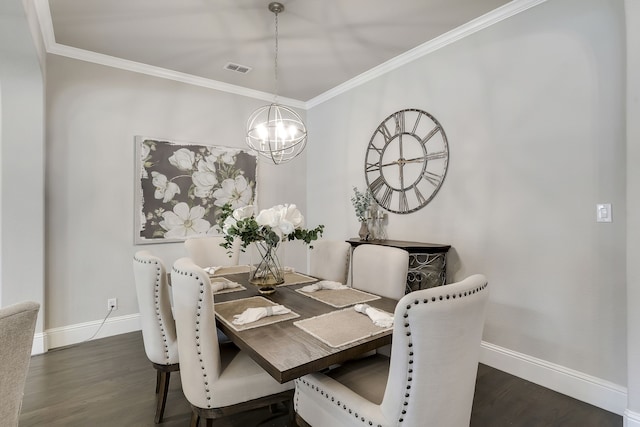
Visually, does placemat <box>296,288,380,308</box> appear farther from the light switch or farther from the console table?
the light switch

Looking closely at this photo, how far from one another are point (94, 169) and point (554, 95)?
3979mm

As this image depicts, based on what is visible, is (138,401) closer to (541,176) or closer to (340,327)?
(340,327)

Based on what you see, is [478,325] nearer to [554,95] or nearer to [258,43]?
[554,95]

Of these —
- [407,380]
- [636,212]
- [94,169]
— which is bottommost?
[407,380]

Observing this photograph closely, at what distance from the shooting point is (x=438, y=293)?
3.14ft

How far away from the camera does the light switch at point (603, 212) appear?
6.63ft

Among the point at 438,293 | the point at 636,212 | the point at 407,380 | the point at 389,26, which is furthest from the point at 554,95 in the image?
→ the point at 407,380

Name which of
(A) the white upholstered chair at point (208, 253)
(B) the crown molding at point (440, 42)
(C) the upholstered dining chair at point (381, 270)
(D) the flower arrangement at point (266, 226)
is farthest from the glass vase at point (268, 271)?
(B) the crown molding at point (440, 42)

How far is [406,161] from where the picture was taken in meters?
3.23

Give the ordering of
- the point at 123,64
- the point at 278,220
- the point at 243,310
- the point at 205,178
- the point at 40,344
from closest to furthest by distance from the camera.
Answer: the point at 243,310, the point at 278,220, the point at 40,344, the point at 123,64, the point at 205,178

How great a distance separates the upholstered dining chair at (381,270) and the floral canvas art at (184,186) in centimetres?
211

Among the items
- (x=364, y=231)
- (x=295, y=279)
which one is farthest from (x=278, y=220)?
(x=364, y=231)

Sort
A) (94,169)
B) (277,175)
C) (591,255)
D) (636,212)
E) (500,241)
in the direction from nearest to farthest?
(636,212), (591,255), (500,241), (94,169), (277,175)

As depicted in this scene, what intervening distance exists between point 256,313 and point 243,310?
162 mm
